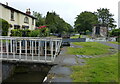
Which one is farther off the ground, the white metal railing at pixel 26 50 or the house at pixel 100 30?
the house at pixel 100 30

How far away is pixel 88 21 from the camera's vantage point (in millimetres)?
52062

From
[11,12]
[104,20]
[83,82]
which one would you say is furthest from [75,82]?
[104,20]

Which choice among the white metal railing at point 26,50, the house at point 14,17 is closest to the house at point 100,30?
the house at point 14,17

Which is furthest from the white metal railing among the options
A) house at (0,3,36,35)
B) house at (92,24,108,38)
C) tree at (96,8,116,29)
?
tree at (96,8,116,29)

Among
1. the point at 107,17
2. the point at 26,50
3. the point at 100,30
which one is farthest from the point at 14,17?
the point at 107,17

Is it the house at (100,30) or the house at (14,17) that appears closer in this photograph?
the house at (14,17)

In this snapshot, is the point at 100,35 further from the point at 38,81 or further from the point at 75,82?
the point at 75,82

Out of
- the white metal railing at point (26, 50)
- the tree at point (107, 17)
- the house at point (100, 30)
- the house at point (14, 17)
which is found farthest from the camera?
the tree at point (107, 17)

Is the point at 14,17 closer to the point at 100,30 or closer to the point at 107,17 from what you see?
the point at 100,30

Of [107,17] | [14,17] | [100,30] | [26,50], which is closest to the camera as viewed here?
[26,50]

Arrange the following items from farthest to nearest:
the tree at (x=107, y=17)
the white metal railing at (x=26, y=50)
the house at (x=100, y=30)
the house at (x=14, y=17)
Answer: the tree at (x=107, y=17)
the house at (x=100, y=30)
the house at (x=14, y=17)
the white metal railing at (x=26, y=50)

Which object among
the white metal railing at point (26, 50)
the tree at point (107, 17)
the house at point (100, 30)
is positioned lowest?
the white metal railing at point (26, 50)

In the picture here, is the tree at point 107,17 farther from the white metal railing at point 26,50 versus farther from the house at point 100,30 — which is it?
the white metal railing at point 26,50

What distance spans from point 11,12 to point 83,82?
17461 mm
